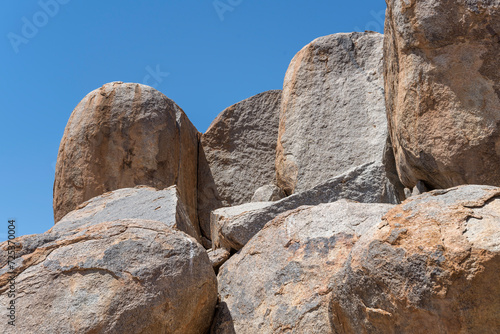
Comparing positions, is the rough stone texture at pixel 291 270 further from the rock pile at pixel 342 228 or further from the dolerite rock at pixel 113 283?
the dolerite rock at pixel 113 283

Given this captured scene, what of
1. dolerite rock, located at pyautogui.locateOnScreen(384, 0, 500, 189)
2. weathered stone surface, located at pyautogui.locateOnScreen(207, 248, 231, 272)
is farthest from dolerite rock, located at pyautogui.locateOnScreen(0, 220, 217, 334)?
dolerite rock, located at pyautogui.locateOnScreen(384, 0, 500, 189)

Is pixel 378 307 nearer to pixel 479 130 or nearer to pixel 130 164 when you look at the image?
pixel 479 130

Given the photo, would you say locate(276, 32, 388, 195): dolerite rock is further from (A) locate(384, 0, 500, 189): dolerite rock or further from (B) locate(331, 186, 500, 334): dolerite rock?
(B) locate(331, 186, 500, 334): dolerite rock

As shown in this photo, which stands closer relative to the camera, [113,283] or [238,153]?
[113,283]

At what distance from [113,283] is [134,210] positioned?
1.85 m

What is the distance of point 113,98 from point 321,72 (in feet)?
7.76

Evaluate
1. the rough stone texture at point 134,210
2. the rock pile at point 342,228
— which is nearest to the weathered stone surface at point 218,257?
the rock pile at point 342,228

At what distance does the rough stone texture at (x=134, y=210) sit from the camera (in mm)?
4558

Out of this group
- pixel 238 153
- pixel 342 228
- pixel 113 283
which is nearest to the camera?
pixel 113 283

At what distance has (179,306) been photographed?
3.09 m

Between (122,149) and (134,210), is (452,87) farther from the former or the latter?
(122,149)

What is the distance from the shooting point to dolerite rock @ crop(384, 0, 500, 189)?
3.80 metres

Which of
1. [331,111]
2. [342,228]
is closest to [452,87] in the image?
[342,228]

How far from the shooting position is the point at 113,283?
3051 millimetres
